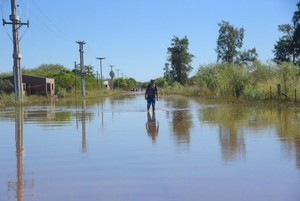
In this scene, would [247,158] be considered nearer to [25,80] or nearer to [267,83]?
[267,83]

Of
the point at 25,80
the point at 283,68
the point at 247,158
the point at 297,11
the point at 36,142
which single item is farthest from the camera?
the point at 25,80

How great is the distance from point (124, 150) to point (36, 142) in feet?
9.18

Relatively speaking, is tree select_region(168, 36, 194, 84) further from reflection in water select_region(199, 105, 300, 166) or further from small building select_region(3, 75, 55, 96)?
reflection in water select_region(199, 105, 300, 166)

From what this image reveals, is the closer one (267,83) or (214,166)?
Result: (214,166)

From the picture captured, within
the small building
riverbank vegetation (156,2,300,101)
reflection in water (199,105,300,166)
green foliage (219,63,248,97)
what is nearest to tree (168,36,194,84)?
riverbank vegetation (156,2,300,101)

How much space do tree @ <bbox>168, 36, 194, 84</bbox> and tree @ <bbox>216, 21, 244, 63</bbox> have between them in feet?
68.7

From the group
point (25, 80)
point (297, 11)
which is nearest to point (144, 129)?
point (297, 11)

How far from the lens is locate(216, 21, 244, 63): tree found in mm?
63906

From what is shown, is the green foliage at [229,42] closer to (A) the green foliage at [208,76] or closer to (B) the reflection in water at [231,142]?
(A) the green foliage at [208,76]

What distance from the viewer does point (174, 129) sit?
1274 cm

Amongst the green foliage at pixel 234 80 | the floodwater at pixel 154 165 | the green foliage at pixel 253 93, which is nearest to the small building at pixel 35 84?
the green foliage at pixel 234 80

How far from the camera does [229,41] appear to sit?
64.1 m

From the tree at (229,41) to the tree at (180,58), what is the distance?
68.7ft

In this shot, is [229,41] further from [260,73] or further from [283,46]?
[260,73]
